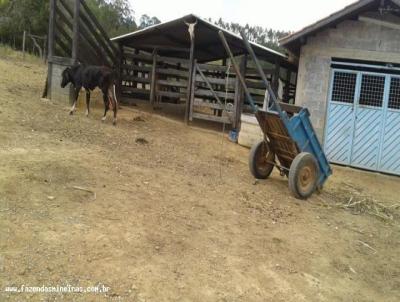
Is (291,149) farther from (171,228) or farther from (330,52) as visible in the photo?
(330,52)

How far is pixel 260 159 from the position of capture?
26.1 ft

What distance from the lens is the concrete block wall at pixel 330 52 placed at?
1034cm

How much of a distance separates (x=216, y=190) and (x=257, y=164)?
1.41 meters

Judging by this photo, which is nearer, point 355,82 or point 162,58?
point 355,82

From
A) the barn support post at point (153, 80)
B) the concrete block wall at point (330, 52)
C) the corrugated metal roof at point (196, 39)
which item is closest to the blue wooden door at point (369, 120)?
the concrete block wall at point (330, 52)

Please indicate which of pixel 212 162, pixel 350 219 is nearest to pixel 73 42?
pixel 212 162

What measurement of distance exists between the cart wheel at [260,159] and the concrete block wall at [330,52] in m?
3.64

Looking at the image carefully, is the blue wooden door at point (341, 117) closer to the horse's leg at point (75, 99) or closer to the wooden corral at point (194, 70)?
the wooden corral at point (194, 70)

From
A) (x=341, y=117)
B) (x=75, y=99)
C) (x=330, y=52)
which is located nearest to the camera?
(x=330, y=52)

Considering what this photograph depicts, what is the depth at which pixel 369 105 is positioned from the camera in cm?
1066

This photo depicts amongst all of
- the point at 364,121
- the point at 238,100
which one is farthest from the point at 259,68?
the point at 238,100

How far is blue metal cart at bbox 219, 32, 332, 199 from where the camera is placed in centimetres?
695

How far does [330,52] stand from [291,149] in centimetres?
444

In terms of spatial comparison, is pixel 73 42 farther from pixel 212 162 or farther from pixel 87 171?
pixel 87 171
